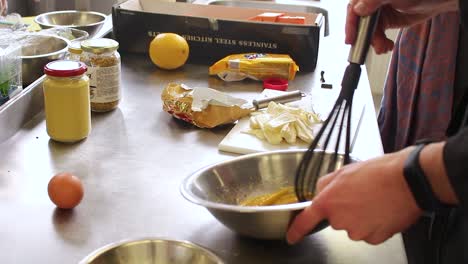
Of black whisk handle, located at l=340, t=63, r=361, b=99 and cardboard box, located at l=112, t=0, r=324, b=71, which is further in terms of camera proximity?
cardboard box, located at l=112, t=0, r=324, b=71

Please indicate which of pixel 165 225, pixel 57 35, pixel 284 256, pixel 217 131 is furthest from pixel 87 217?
pixel 57 35

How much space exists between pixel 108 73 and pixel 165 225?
1.32ft

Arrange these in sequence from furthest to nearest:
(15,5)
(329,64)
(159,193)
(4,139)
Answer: (15,5) → (329,64) → (4,139) → (159,193)

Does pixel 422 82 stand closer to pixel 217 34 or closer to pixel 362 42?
pixel 217 34

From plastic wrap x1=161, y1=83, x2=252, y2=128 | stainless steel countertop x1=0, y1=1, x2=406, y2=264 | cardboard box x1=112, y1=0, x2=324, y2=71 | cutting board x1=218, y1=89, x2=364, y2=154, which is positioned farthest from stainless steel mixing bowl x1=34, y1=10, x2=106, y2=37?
cutting board x1=218, y1=89, x2=364, y2=154

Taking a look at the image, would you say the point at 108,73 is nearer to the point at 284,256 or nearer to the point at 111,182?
the point at 111,182

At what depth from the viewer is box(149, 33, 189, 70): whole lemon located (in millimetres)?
1358

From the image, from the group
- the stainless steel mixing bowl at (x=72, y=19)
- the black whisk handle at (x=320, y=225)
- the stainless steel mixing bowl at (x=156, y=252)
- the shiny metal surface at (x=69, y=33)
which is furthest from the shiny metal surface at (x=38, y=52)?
the black whisk handle at (x=320, y=225)

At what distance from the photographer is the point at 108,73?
A: 3.56ft

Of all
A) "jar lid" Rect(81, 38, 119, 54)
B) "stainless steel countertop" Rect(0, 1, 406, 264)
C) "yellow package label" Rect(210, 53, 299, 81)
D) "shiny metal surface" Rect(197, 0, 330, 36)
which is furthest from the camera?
"shiny metal surface" Rect(197, 0, 330, 36)

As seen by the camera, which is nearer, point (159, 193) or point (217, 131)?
point (159, 193)

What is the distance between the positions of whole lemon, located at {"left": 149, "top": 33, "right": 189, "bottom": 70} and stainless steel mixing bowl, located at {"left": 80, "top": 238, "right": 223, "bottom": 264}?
0.73m

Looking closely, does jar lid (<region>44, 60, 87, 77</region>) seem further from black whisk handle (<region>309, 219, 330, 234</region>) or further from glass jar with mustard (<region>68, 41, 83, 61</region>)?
black whisk handle (<region>309, 219, 330, 234</region>)

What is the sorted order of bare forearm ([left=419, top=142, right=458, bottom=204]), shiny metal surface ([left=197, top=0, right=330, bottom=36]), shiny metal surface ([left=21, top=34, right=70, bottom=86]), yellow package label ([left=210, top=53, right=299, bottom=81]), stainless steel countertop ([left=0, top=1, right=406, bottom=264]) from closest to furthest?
bare forearm ([left=419, top=142, right=458, bottom=204]), stainless steel countertop ([left=0, top=1, right=406, bottom=264]), shiny metal surface ([left=21, top=34, right=70, bottom=86]), yellow package label ([left=210, top=53, right=299, bottom=81]), shiny metal surface ([left=197, top=0, right=330, bottom=36])
